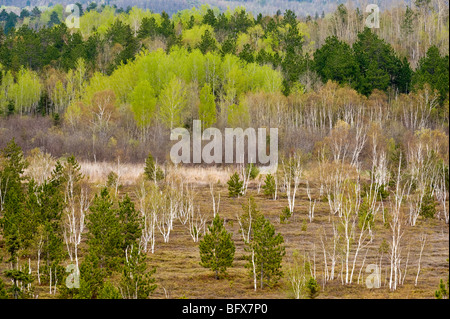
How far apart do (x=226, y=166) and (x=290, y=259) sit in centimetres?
2042

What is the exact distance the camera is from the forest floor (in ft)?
49.6

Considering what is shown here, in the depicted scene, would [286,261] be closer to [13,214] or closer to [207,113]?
[13,214]

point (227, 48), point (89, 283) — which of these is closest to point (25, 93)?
point (227, 48)

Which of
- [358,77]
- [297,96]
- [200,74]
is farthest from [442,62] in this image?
[200,74]

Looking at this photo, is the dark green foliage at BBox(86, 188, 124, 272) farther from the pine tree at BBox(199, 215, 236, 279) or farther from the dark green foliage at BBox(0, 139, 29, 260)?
the pine tree at BBox(199, 215, 236, 279)

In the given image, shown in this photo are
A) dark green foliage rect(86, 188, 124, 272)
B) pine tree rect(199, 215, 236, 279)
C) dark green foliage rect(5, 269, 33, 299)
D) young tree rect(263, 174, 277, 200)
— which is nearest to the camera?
dark green foliage rect(5, 269, 33, 299)

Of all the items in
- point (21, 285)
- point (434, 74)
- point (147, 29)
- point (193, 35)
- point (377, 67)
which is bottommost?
point (21, 285)

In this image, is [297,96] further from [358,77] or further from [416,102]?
[416,102]

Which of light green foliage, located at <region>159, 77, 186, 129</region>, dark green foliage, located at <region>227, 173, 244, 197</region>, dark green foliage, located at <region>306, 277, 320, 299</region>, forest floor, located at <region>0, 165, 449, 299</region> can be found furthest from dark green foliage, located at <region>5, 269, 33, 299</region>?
light green foliage, located at <region>159, 77, 186, 129</region>

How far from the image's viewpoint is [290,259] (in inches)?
717

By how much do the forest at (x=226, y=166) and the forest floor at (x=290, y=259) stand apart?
3.6 inches

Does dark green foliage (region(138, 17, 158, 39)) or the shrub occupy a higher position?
dark green foliage (region(138, 17, 158, 39))

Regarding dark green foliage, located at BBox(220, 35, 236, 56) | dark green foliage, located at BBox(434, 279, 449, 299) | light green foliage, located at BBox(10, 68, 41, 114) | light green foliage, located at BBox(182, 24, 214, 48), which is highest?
light green foliage, located at BBox(182, 24, 214, 48)

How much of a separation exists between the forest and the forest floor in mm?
92
